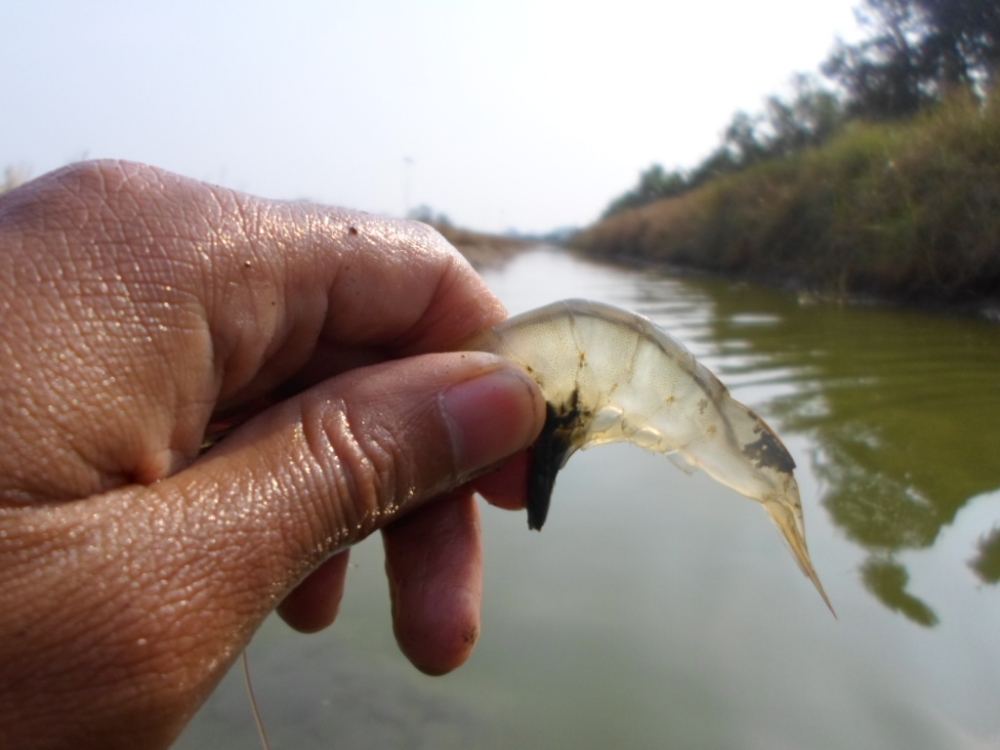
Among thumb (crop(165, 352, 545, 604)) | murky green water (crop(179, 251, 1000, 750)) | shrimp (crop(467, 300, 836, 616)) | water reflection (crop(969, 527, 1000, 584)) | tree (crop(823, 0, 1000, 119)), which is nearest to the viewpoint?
thumb (crop(165, 352, 545, 604))

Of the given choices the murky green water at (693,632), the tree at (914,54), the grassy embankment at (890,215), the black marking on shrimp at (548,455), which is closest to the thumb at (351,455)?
the black marking on shrimp at (548,455)

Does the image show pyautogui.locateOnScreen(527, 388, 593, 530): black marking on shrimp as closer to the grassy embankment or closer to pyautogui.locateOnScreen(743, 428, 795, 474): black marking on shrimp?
pyautogui.locateOnScreen(743, 428, 795, 474): black marking on shrimp

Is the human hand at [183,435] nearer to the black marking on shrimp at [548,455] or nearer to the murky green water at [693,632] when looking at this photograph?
the black marking on shrimp at [548,455]

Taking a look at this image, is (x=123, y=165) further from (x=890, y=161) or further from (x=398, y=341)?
(x=890, y=161)

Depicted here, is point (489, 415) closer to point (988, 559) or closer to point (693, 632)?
point (693, 632)

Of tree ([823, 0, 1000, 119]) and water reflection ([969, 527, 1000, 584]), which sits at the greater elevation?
tree ([823, 0, 1000, 119])

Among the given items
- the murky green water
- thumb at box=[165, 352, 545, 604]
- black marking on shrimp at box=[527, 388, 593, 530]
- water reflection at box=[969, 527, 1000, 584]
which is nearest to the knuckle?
thumb at box=[165, 352, 545, 604]

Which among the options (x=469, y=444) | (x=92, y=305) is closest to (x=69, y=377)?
(x=92, y=305)

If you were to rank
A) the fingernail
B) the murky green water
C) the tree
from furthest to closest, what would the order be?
the tree < the murky green water < the fingernail
